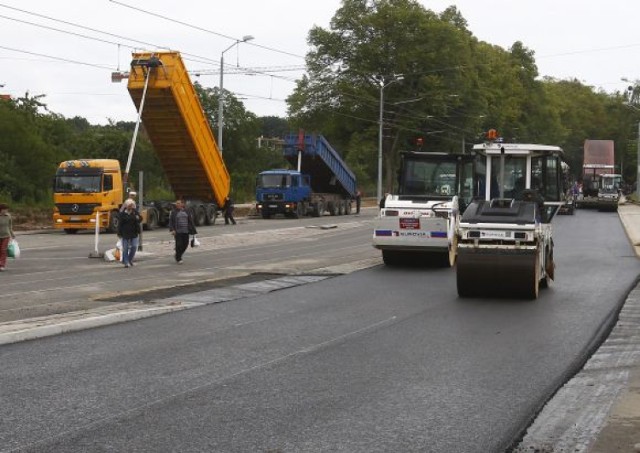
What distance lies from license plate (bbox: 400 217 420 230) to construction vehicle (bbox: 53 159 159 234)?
54.2ft

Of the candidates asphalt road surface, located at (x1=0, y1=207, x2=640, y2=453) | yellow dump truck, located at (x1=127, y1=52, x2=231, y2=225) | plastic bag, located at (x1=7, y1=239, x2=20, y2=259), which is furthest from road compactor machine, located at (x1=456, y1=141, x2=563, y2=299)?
yellow dump truck, located at (x1=127, y1=52, x2=231, y2=225)

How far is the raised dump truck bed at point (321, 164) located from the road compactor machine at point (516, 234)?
1165 inches

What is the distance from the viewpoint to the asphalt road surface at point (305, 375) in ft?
20.8

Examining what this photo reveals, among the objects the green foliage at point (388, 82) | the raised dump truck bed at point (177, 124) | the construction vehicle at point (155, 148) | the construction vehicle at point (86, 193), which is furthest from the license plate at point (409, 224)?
the green foliage at point (388, 82)

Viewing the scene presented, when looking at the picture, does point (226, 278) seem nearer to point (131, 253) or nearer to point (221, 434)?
point (131, 253)

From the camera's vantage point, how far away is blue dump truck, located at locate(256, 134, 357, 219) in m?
46.2

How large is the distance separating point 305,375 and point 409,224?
11.8m

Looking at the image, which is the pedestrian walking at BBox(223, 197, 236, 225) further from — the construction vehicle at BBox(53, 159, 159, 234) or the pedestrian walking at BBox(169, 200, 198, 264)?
the pedestrian walking at BBox(169, 200, 198, 264)

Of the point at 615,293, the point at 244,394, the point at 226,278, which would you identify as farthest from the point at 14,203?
the point at 244,394

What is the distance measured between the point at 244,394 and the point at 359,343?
9.66ft

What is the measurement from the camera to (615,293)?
15.7 metres

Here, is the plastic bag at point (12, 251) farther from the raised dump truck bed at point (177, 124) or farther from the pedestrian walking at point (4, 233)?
the raised dump truck bed at point (177, 124)

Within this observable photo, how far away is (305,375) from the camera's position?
27.8ft

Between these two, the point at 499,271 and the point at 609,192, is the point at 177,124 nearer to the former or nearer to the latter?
the point at 499,271
